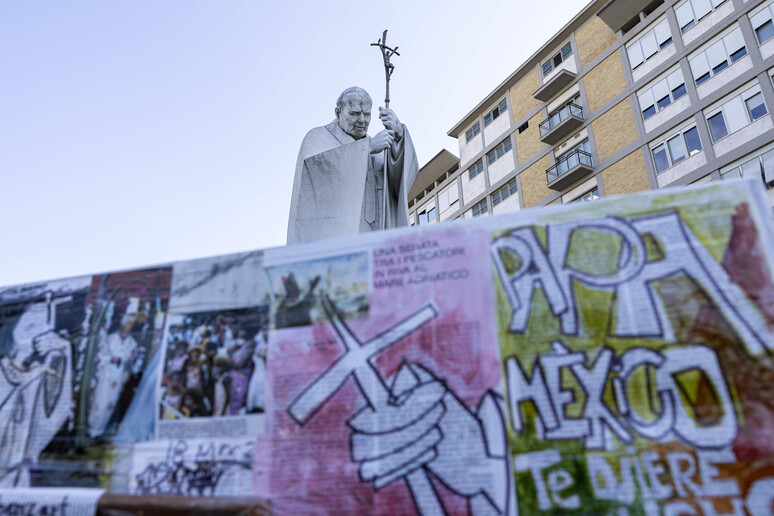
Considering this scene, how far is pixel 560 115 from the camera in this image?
34531 mm

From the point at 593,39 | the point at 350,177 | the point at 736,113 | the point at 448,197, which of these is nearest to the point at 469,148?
the point at 448,197

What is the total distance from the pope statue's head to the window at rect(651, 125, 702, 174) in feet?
75.8

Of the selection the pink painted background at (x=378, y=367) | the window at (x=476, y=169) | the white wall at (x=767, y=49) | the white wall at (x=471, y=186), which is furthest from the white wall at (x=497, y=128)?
the pink painted background at (x=378, y=367)

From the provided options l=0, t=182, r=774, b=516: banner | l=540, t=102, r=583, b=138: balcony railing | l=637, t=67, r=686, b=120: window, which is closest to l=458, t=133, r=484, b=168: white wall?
l=540, t=102, r=583, b=138: balcony railing

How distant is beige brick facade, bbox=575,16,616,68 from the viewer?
32.9 meters

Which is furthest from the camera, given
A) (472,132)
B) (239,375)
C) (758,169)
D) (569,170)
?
(472,132)

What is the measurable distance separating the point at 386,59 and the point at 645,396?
578cm

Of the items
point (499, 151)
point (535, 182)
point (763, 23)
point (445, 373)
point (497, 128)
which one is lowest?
point (445, 373)

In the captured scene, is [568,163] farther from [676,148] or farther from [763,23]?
[763,23]

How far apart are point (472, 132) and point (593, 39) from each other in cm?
1086

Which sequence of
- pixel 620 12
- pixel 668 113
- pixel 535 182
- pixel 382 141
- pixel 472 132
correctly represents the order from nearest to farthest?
pixel 382 141, pixel 668 113, pixel 620 12, pixel 535 182, pixel 472 132

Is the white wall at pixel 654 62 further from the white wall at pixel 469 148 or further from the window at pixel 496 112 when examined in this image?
the white wall at pixel 469 148

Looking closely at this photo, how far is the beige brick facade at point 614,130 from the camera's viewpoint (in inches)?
1185

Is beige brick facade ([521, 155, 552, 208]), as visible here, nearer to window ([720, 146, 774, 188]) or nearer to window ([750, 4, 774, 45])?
window ([720, 146, 774, 188])
